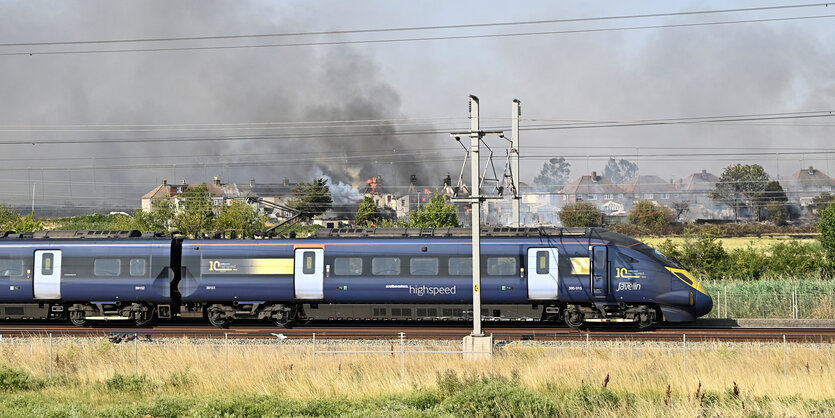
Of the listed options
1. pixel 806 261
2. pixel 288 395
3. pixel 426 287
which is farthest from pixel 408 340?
pixel 806 261

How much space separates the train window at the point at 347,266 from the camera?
99.7ft

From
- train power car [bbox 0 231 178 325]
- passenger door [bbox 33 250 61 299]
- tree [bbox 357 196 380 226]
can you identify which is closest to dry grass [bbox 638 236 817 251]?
tree [bbox 357 196 380 226]

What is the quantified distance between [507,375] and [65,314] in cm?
1979

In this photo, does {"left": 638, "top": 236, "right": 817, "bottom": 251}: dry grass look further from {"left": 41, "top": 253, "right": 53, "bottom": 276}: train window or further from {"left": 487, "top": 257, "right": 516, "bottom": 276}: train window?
{"left": 41, "top": 253, "right": 53, "bottom": 276}: train window

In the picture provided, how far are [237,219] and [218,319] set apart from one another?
45.2 metres

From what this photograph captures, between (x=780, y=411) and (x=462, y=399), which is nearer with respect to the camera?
(x=780, y=411)

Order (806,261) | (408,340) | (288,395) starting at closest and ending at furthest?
1. (288,395)
2. (408,340)
3. (806,261)

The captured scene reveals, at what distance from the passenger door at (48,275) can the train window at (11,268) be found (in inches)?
27.7

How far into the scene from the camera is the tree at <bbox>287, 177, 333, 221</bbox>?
12044cm

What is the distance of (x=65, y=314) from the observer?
107 feet

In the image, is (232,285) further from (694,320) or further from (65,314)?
(694,320)

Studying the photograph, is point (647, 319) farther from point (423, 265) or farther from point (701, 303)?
point (423, 265)

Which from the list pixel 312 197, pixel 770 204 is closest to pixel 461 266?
pixel 312 197

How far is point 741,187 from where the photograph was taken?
14688 cm
